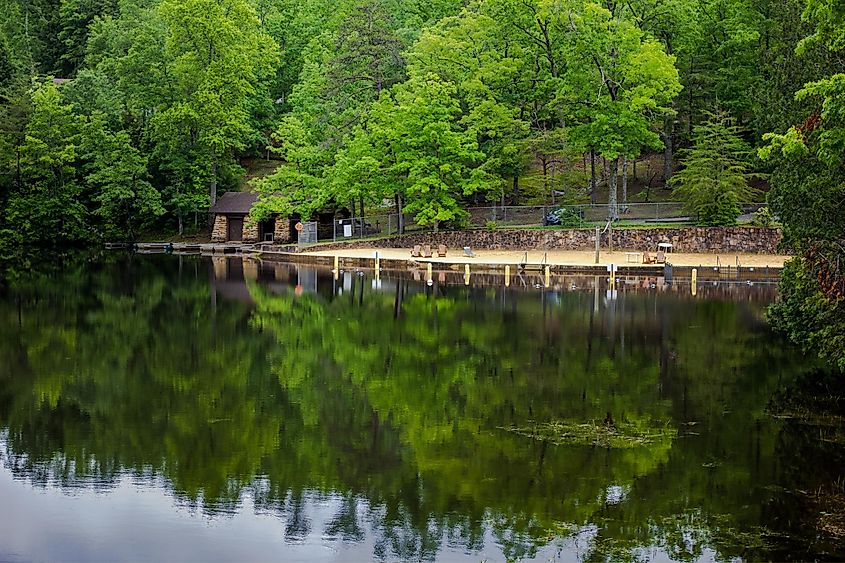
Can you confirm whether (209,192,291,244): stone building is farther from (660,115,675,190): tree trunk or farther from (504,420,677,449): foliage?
(504,420,677,449): foliage

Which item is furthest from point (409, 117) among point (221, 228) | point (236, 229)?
point (221, 228)

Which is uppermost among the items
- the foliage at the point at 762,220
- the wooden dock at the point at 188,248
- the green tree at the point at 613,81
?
the green tree at the point at 613,81

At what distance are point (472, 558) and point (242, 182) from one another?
198 feet

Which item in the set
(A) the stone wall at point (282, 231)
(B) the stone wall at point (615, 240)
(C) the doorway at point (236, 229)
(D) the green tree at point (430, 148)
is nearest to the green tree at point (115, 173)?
(C) the doorway at point (236, 229)

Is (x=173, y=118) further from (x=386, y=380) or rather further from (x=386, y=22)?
(x=386, y=380)

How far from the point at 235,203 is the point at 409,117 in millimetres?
14967

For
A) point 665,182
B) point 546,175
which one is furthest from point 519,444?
point 665,182

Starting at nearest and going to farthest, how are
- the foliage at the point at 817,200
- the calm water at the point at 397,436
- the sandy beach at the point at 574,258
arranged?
the calm water at the point at 397,436 → the foliage at the point at 817,200 → the sandy beach at the point at 574,258

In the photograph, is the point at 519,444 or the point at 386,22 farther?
the point at 386,22

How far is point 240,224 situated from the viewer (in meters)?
64.7

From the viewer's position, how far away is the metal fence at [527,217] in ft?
176

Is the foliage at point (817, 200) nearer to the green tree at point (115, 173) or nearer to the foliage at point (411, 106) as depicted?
the foliage at point (411, 106)

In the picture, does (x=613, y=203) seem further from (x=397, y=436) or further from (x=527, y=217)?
(x=397, y=436)

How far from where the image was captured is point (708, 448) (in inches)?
698
